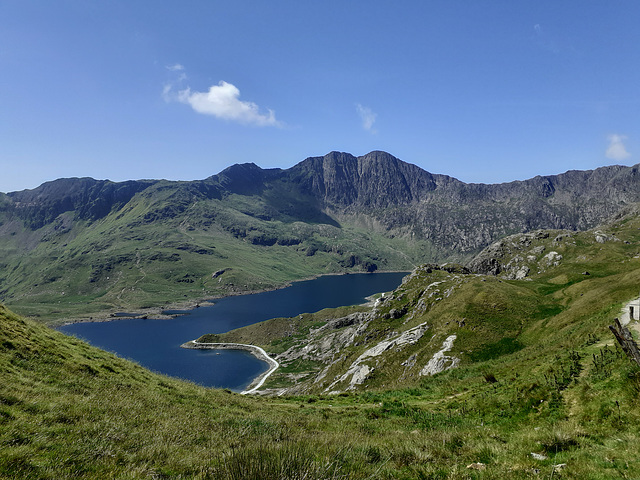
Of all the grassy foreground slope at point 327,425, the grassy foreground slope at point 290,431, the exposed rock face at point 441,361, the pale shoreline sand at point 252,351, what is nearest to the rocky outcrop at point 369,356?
the exposed rock face at point 441,361

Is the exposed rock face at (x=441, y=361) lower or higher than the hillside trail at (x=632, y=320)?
lower

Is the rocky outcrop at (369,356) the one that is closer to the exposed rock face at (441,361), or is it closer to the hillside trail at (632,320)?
the exposed rock face at (441,361)

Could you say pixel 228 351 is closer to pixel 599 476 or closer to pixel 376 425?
pixel 376 425

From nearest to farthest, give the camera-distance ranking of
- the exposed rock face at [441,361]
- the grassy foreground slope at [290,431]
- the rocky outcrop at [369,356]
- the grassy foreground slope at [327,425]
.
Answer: the grassy foreground slope at [290,431] < the grassy foreground slope at [327,425] < the exposed rock face at [441,361] < the rocky outcrop at [369,356]

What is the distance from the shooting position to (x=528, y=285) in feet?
276

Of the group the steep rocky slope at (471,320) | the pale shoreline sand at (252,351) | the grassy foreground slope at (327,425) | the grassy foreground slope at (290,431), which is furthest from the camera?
the pale shoreline sand at (252,351)

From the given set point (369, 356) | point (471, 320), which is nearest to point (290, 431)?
point (471, 320)

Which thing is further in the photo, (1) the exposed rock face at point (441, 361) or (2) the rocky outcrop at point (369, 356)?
(2) the rocky outcrop at point (369, 356)

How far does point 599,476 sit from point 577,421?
7.36m

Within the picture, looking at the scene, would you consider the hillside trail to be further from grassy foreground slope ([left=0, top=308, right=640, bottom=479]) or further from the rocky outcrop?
the rocky outcrop

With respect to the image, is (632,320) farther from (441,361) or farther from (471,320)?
(471,320)

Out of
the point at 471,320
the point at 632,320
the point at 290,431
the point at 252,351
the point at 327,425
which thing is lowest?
the point at 252,351

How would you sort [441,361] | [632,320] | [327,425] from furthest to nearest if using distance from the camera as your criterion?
[441,361] < [632,320] < [327,425]

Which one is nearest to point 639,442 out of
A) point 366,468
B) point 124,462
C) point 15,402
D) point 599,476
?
point 599,476
